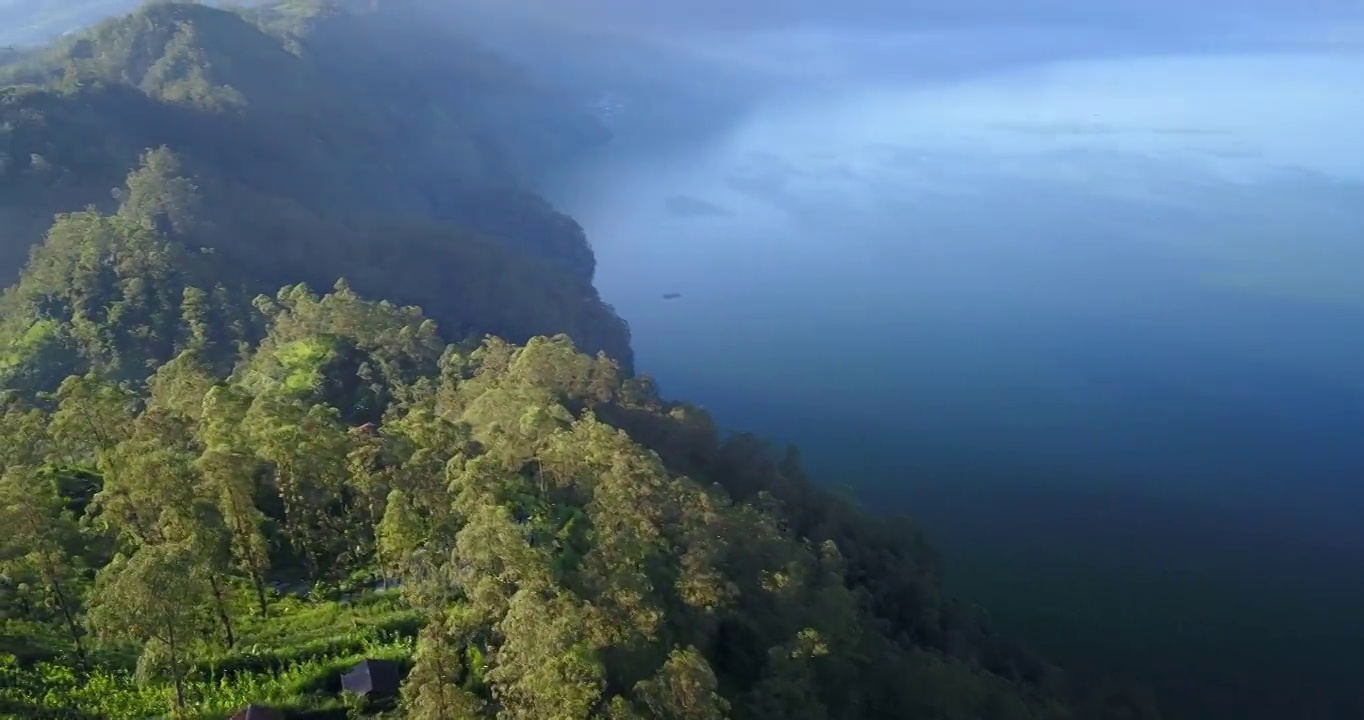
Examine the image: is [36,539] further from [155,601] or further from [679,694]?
[679,694]

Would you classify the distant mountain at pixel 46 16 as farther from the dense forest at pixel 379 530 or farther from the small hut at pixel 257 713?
the small hut at pixel 257 713

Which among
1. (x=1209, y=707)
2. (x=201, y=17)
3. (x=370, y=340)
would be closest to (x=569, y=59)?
(x=201, y=17)

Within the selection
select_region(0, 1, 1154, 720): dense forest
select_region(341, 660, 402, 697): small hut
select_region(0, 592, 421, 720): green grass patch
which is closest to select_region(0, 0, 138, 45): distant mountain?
select_region(0, 1, 1154, 720): dense forest

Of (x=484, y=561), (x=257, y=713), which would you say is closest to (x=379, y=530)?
(x=484, y=561)

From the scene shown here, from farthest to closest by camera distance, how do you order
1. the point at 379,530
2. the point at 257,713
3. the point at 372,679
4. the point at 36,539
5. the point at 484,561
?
the point at 379,530, the point at 36,539, the point at 372,679, the point at 484,561, the point at 257,713

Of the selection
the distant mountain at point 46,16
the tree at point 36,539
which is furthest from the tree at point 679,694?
the distant mountain at point 46,16

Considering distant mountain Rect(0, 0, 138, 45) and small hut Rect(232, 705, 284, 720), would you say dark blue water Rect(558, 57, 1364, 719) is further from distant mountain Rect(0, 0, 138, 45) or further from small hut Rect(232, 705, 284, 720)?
distant mountain Rect(0, 0, 138, 45)
